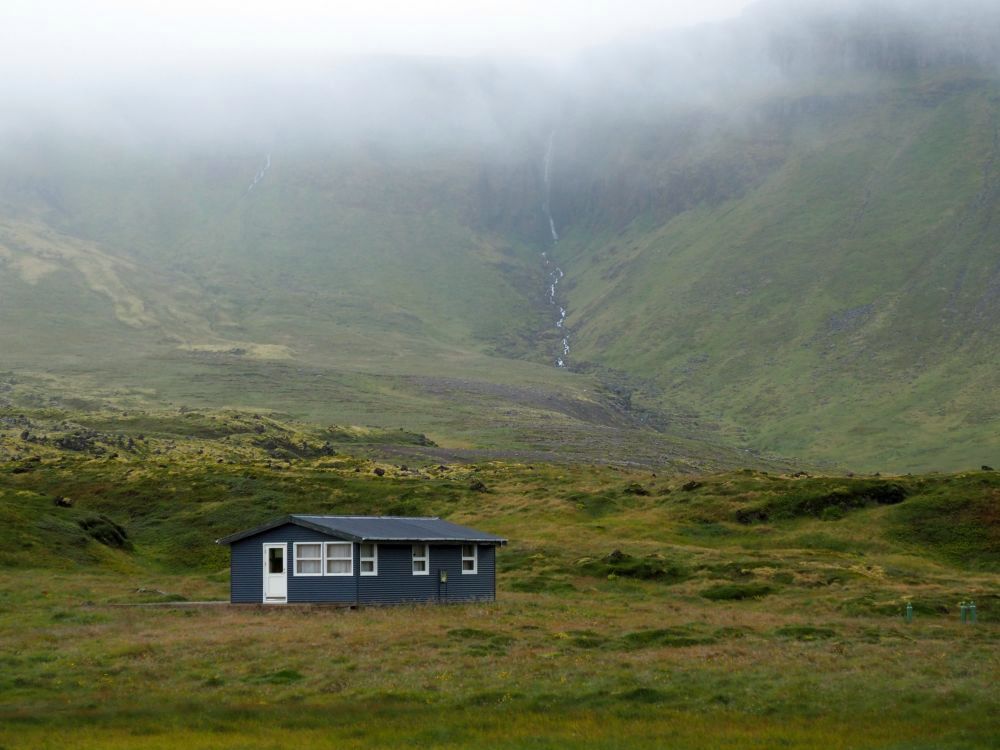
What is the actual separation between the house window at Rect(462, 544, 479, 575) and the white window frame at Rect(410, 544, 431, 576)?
2.17 meters

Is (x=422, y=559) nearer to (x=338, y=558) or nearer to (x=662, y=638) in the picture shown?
(x=338, y=558)

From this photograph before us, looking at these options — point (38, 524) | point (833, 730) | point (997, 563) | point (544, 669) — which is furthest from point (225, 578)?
point (833, 730)

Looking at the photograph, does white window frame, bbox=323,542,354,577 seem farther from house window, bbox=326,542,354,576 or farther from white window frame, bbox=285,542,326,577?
white window frame, bbox=285,542,326,577

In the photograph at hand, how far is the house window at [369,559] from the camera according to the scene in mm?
56312

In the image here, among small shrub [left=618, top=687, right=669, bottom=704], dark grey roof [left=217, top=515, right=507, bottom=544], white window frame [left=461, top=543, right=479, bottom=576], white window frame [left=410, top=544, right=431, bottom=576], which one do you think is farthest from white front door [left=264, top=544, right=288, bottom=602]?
small shrub [left=618, top=687, right=669, bottom=704]

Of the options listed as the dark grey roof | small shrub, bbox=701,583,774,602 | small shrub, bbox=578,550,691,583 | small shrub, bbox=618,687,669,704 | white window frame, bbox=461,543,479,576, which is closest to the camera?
small shrub, bbox=618,687,669,704

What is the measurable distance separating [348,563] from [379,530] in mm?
2633

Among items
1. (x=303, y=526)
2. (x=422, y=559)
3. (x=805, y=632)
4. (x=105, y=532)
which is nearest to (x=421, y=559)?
(x=422, y=559)

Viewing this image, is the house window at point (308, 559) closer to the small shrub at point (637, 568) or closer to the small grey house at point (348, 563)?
the small grey house at point (348, 563)

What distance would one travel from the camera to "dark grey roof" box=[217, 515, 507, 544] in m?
55.7

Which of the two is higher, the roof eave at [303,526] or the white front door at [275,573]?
the roof eave at [303,526]

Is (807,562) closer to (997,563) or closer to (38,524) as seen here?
(997,563)

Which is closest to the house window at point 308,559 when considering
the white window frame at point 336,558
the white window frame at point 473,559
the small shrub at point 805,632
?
the white window frame at point 336,558

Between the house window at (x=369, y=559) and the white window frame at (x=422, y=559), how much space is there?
7.00ft
